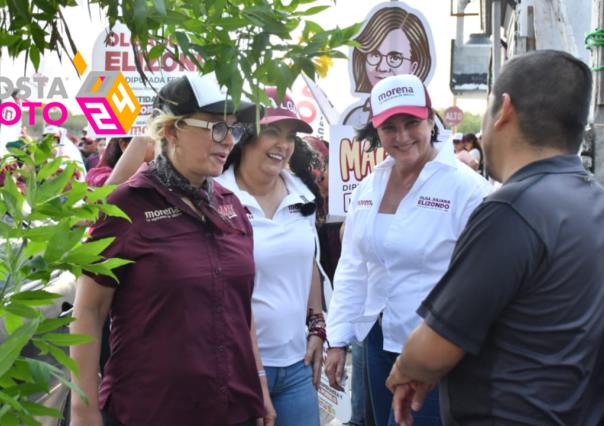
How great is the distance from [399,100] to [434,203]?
53 centimetres

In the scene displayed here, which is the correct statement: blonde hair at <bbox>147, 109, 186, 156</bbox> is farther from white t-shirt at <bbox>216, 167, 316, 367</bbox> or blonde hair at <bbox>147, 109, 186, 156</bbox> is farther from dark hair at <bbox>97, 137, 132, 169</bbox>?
dark hair at <bbox>97, 137, 132, 169</bbox>

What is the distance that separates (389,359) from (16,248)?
2638 millimetres

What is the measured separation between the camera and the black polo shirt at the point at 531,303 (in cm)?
267

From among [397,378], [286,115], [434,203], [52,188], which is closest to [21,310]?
[52,188]

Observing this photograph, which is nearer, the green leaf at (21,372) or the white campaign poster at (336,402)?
the green leaf at (21,372)

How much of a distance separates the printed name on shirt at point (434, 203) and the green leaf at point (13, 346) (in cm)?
275

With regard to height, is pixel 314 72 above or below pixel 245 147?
above

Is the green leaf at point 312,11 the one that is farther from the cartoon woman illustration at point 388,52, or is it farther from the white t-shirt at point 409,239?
the cartoon woman illustration at point 388,52

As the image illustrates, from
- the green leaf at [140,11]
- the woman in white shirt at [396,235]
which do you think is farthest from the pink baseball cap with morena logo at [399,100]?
the green leaf at [140,11]

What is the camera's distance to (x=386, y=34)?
7523 mm

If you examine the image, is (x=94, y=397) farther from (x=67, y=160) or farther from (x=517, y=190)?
(x=517, y=190)

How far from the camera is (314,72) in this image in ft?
7.23

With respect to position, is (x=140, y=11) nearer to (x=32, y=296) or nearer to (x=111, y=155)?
(x=32, y=296)

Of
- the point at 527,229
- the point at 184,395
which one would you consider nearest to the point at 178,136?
the point at 184,395
